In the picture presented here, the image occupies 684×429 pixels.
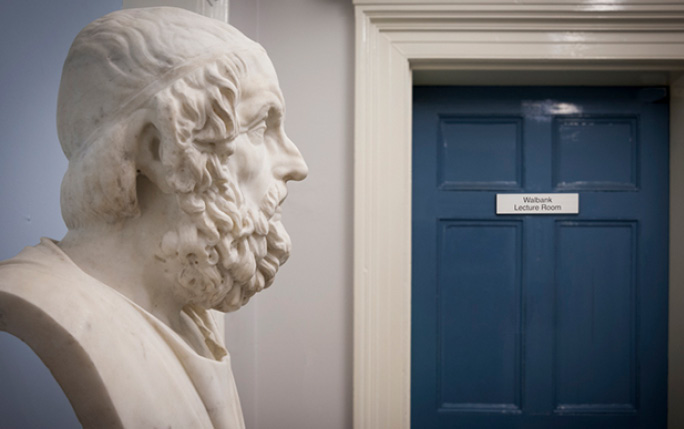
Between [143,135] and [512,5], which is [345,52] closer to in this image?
[512,5]

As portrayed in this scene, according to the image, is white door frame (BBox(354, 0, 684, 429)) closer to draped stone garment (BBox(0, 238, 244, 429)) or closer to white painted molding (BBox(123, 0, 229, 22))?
white painted molding (BBox(123, 0, 229, 22))

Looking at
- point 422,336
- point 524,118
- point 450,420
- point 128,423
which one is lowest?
point 450,420

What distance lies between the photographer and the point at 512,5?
2033 millimetres

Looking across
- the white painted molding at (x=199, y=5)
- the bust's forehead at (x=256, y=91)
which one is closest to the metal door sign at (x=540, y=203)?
the white painted molding at (x=199, y=5)

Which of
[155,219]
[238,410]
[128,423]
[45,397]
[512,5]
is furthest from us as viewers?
[512,5]

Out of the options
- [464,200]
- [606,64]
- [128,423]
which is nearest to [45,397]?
[128,423]

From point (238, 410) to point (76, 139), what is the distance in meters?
0.60

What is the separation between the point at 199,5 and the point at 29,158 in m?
0.64

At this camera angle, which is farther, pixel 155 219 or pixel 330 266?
pixel 330 266

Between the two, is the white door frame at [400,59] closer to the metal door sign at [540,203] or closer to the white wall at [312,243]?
the white wall at [312,243]

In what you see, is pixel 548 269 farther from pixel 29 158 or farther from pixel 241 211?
pixel 29 158

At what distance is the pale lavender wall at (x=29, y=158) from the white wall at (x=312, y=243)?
0.73 metres

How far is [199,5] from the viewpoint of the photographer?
5.35 ft

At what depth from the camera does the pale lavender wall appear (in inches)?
49.7
